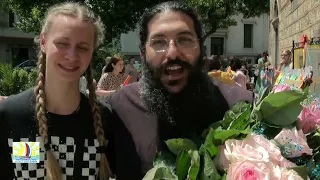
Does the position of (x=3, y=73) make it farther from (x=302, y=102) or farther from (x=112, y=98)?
(x=302, y=102)

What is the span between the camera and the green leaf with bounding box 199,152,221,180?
129 centimetres

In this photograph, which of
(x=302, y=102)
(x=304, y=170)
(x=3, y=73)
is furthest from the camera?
(x=3, y=73)

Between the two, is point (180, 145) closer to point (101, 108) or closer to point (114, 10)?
point (101, 108)

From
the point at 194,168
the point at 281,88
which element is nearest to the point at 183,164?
the point at 194,168

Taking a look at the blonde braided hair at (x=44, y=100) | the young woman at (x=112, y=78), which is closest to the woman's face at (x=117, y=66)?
the young woman at (x=112, y=78)

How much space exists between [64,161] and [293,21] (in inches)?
257

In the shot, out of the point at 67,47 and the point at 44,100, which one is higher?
the point at 67,47

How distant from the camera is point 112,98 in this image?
205 cm

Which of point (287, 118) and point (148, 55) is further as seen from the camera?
point (148, 55)

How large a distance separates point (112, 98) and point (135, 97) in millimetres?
160

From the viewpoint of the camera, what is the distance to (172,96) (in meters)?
1.82

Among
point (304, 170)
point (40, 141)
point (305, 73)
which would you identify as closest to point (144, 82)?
point (40, 141)

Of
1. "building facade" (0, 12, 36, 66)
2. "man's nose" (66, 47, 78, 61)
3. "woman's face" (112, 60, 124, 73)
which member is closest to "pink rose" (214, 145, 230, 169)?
"man's nose" (66, 47, 78, 61)

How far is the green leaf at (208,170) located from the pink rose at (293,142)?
0.79 ft
